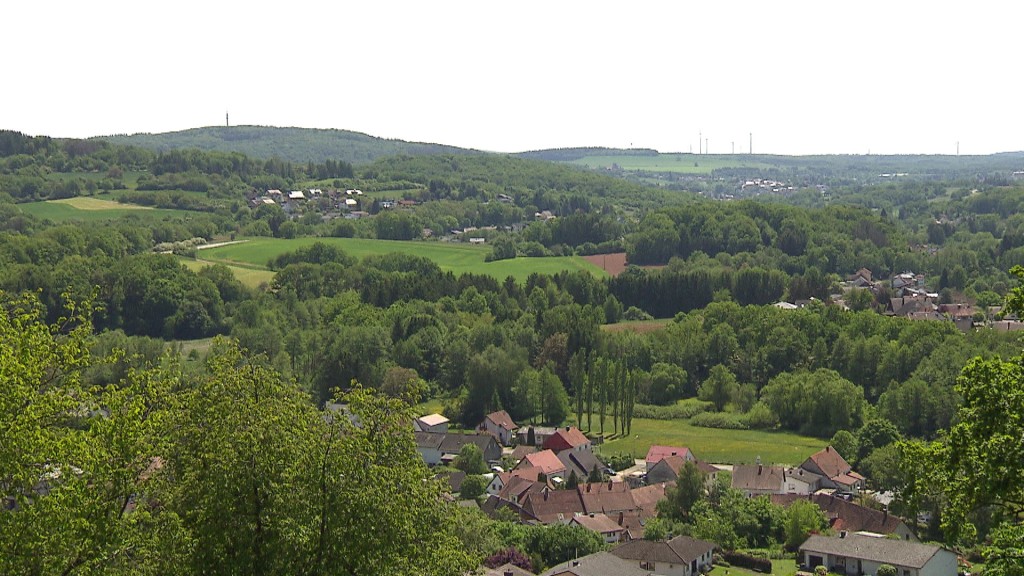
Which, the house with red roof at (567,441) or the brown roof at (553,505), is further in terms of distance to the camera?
the house with red roof at (567,441)

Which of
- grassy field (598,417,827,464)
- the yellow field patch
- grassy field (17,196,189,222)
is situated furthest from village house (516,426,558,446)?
the yellow field patch

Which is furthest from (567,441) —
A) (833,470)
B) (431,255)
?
(431,255)

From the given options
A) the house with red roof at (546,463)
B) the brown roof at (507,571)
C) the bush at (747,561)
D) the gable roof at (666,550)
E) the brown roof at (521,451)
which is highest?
the brown roof at (507,571)

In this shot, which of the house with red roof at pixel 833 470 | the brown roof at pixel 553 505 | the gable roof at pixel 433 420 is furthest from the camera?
the gable roof at pixel 433 420

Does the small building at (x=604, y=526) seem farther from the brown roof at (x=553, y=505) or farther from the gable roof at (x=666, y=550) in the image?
the gable roof at (x=666, y=550)

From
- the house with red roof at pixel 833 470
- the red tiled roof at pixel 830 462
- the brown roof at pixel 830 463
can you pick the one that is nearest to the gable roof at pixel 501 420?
the house with red roof at pixel 833 470

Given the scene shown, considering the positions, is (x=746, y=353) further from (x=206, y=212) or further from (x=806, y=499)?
(x=206, y=212)

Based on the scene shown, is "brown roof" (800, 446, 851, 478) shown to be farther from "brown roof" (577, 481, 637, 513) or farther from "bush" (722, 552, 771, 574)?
"bush" (722, 552, 771, 574)

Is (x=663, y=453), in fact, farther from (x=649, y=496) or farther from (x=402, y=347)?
(x=402, y=347)
